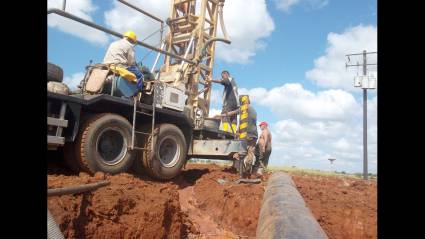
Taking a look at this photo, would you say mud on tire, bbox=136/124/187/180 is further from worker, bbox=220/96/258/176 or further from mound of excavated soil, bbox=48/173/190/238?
worker, bbox=220/96/258/176

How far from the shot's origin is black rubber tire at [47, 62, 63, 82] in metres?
5.72

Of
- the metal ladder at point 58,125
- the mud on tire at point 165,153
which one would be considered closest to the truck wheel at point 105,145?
the mud on tire at point 165,153

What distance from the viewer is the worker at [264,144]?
10.4 metres

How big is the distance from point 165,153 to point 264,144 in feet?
12.8

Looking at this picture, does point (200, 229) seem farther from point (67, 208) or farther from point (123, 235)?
point (67, 208)

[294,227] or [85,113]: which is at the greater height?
[85,113]

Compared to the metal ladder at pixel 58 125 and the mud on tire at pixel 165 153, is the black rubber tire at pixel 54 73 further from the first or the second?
the mud on tire at pixel 165 153

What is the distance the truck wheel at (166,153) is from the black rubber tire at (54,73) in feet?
6.14

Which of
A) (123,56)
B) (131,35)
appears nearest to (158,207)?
(123,56)

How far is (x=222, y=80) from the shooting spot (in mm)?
10016
